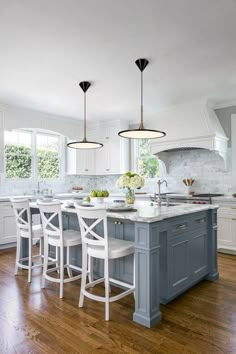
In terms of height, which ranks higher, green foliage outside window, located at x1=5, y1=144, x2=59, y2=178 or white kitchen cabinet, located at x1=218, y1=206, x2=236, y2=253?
green foliage outside window, located at x1=5, y1=144, x2=59, y2=178

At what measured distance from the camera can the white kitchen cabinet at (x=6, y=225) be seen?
4.84 metres

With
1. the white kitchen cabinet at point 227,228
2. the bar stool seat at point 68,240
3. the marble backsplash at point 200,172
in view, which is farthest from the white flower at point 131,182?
the marble backsplash at point 200,172

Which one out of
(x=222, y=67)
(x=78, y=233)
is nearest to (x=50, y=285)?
(x=78, y=233)

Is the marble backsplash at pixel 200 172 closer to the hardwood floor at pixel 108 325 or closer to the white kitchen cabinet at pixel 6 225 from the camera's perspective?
the hardwood floor at pixel 108 325

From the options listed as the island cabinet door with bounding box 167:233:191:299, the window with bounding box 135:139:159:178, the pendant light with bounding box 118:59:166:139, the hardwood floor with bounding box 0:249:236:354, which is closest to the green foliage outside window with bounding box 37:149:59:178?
the window with bounding box 135:139:159:178

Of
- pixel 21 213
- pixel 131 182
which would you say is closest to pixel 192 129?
pixel 131 182

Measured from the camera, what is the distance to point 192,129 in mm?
4953

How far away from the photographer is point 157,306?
241 cm

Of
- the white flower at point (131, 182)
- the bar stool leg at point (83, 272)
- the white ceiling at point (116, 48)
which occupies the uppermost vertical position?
the white ceiling at point (116, 48)

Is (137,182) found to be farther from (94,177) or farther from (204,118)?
(94,177)

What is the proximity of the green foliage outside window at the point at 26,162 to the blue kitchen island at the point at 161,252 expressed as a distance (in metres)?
2.44

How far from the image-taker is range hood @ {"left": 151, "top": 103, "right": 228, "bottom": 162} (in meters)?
4.76

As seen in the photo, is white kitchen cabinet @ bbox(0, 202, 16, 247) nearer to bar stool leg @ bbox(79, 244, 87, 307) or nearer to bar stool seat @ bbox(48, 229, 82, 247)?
bar stool seat @ bbox(48, 229, 82, 247)

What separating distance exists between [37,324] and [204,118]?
4094 millimetres
